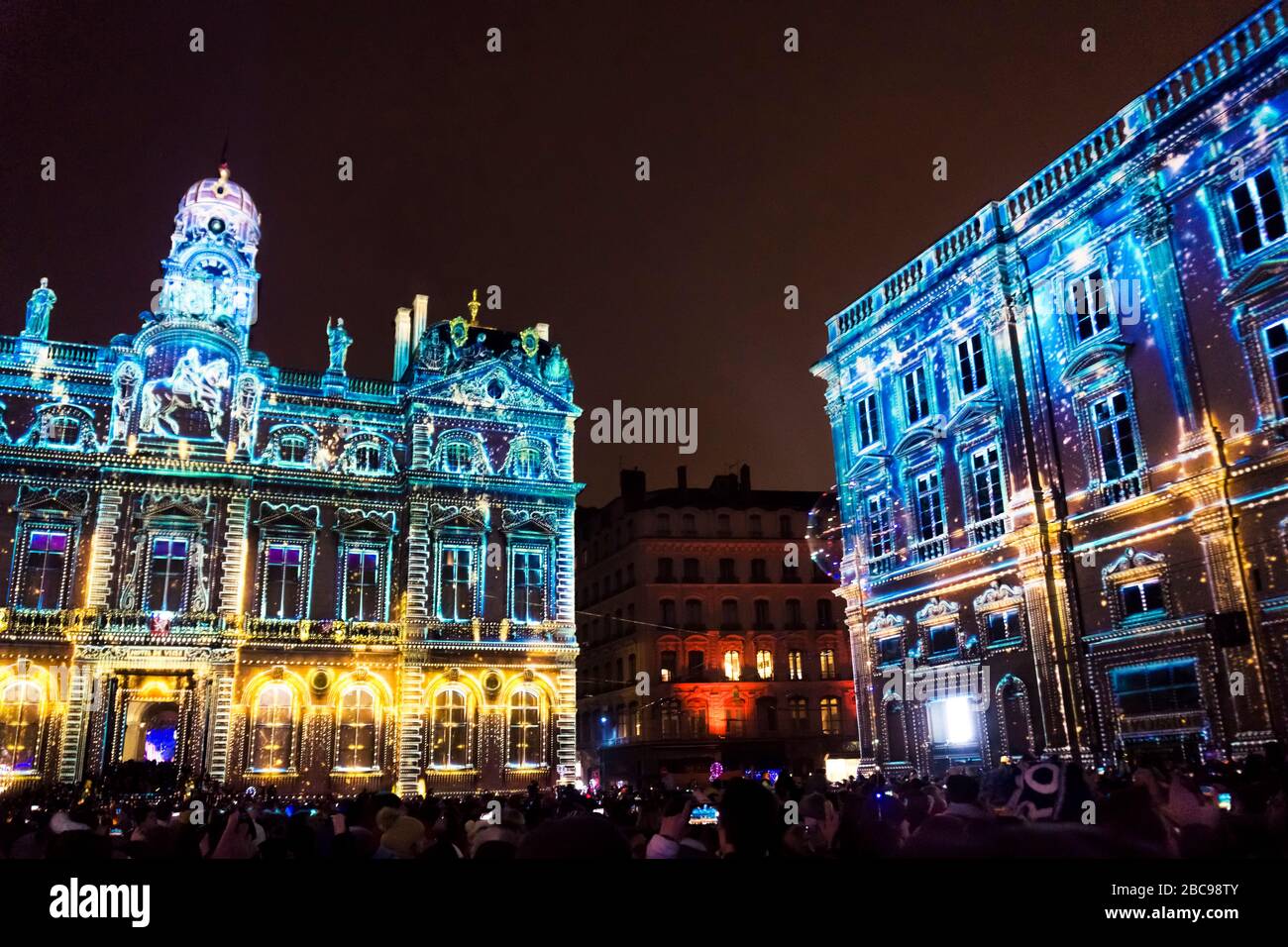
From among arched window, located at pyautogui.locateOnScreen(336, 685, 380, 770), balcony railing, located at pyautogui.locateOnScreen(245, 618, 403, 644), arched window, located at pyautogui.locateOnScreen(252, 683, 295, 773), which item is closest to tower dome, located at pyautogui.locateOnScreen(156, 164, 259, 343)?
balcony railing, located at pyautogui.locateOnScreen(245, 618, 403, 644)

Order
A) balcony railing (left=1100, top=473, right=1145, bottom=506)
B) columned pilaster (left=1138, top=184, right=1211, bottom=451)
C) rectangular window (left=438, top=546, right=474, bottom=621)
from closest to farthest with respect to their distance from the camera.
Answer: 1. columned pilaster (left=1138, top=184, right=1211, bottom=451)
2. balcony railing (left=1100, top=473, right=1145, bottom=506)
3. rectangular window (left=438, top=546, right=474, bottom=621)

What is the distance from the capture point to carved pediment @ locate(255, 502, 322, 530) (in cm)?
3888

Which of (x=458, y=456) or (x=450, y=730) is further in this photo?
(x=458, y=456)

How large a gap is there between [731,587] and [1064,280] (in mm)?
41669

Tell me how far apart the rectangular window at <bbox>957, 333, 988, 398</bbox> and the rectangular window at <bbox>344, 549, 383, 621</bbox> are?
24.1 meters

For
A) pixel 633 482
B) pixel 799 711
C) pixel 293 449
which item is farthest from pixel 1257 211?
pixel 633 482

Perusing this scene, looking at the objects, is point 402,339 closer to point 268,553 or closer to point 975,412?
point 268,553

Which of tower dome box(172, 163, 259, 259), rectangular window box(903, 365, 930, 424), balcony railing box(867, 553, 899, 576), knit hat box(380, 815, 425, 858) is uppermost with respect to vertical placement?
tower dome box(172, 163, 259, 259)

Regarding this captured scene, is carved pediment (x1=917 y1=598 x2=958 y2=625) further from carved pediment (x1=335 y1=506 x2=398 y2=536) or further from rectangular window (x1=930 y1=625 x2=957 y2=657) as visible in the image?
carved pediment (x1=335 y1=506 x2=398 y2=536)

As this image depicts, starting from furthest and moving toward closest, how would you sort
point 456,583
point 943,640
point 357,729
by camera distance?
1. point 456,583
2. point 357,729
3. point 943,640

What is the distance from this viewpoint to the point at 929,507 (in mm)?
32594

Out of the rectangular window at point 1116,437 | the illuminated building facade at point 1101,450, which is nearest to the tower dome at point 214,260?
the illuminated building facade at point 1101,450

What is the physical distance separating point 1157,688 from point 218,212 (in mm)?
39812
